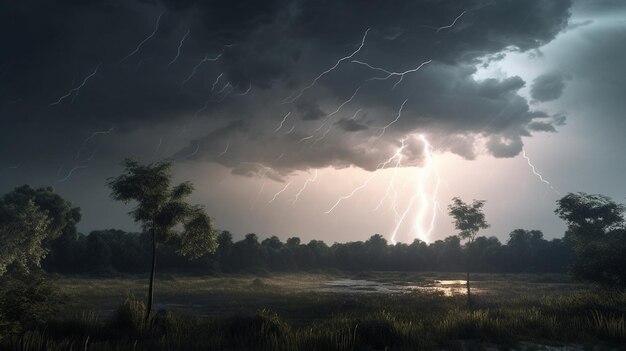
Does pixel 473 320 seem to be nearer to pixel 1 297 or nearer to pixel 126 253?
pixel 1 297

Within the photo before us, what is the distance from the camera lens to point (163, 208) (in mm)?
24531

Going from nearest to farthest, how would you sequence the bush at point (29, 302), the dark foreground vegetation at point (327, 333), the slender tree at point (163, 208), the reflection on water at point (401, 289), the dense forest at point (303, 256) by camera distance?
the dark foreground vegetation at point (327, 333) < the bush at point (29, 302) < the slender tree at point (163, 208) < the reflection on water at point (401, 289) < the dense forest at point (303, 256)

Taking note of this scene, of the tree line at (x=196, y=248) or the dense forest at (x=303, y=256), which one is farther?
the dense forest at (x=303, y=256)

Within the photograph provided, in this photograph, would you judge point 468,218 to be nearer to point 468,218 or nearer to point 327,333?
point 468,218

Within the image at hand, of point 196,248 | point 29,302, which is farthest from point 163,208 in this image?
point 29,302

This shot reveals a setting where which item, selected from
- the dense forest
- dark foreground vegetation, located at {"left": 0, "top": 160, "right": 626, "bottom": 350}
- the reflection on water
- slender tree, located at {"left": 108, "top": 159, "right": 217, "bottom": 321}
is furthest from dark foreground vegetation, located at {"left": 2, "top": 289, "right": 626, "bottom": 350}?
the dense forest

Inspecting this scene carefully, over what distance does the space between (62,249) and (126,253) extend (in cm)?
1388

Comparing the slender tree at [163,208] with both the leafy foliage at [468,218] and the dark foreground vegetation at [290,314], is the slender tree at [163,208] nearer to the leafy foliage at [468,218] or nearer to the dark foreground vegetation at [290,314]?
the dark foreground vegetation at [290,314]

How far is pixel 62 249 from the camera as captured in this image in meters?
87.8

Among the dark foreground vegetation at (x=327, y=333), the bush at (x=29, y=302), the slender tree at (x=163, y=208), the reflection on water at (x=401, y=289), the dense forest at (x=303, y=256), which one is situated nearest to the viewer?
the dark foreground vegetation at (x=327, y=333)

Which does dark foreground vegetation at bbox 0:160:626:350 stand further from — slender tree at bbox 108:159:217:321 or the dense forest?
the dense forest

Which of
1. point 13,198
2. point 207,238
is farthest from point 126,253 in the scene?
point 207,238

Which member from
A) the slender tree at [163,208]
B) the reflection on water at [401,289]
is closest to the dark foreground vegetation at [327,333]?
the slender tree at [163,208]

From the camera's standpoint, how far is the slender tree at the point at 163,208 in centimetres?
2381
